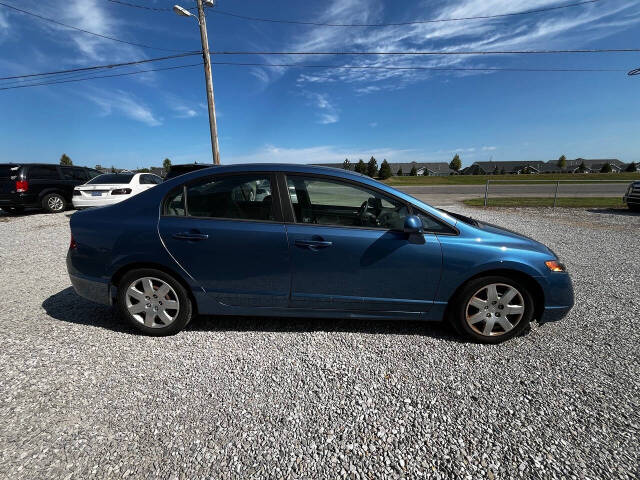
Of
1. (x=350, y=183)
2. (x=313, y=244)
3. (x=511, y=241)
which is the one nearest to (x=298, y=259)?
(x=313, y=244)

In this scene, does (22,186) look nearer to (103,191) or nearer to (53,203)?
(53,203)

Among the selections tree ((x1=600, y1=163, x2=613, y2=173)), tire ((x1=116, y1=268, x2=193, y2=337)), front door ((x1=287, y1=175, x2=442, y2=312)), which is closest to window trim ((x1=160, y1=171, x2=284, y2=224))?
front door ((x1=287, y1=175, x2=442, y2=312))

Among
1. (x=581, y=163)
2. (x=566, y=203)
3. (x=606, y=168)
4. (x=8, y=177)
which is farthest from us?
(x=581, y=163)

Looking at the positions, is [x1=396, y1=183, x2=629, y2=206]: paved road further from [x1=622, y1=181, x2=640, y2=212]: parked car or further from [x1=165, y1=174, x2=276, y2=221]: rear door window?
[x1=165, y1=174, x2=276, y2=221]: rear door window

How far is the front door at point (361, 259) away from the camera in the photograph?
92.0 inches

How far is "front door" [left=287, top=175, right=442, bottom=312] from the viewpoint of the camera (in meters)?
2.34

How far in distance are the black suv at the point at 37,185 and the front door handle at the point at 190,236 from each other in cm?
982

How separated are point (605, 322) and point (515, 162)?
128527 millimetres

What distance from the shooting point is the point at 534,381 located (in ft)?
6.83

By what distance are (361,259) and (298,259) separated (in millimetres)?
530

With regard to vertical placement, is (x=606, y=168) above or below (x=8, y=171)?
above

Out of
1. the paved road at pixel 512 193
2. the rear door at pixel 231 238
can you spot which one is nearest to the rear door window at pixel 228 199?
the rear door at pixel 231 238

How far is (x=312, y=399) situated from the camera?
6.25ft

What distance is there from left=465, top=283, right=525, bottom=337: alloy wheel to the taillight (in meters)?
12.0
